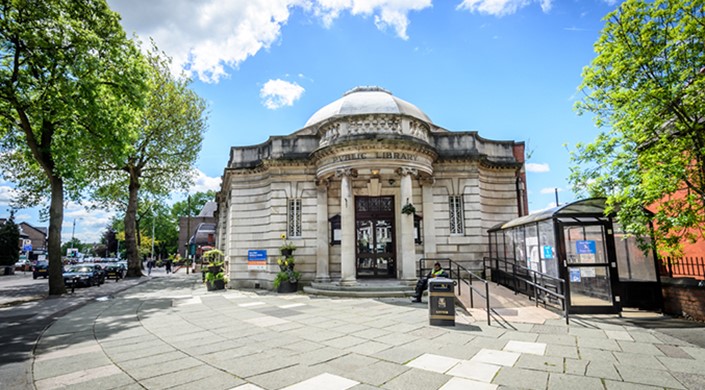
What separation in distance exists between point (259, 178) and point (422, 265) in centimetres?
902

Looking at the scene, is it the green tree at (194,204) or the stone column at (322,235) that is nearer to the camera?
the stone column at (322,235)

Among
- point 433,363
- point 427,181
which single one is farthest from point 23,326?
point 427,181

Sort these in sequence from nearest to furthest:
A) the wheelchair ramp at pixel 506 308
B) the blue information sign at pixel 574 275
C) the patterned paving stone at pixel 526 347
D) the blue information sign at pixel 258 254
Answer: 1. the patterned paving stone at pixel 526 347
2. the wheelchair ramp at pixel 506 308
3. the blue information sign at pixel 574 275
4. the blue information sign at pixel 258 254

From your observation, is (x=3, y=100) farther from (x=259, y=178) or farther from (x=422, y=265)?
(x=422, y=265)

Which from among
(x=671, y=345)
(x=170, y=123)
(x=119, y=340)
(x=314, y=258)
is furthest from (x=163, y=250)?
(x=671, y=345)

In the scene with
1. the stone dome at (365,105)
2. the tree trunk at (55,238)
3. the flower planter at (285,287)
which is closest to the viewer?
the flower planter at (285,287)

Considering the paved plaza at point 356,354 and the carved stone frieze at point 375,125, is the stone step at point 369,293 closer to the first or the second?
the paved plaza at point 356,354

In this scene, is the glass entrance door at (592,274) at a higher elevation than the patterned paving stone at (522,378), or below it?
higher

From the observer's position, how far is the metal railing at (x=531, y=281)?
29.9 feet

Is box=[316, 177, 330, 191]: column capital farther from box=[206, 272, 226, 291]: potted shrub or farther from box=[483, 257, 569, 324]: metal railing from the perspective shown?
box=[483, 257, 569, 324]: metal railing

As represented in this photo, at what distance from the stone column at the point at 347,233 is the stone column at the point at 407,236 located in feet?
6.47

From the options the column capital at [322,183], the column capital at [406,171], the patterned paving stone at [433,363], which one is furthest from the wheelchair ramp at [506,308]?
the column capital at [322,183]

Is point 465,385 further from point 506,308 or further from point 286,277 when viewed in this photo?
point 286,277

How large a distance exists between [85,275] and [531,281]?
23718 millimetres
